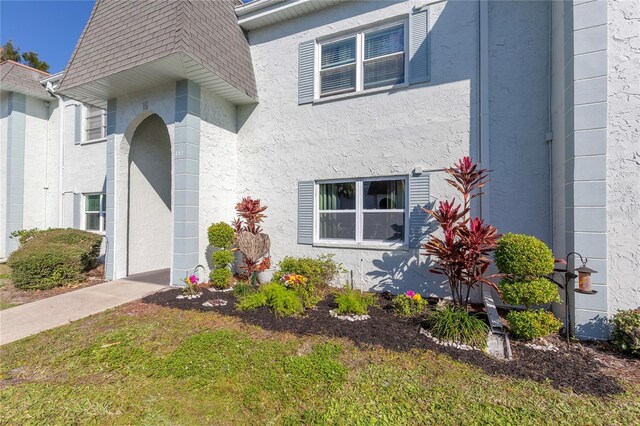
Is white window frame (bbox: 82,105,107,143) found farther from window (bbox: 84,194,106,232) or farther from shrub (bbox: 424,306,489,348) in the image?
shrub (bbox: 424,306,489,348)

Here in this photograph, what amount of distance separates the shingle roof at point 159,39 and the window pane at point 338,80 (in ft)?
6.71

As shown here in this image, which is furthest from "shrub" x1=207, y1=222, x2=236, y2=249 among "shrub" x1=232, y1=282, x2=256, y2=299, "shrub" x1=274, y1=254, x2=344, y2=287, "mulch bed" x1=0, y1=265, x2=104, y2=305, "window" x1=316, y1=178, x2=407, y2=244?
"mulch bed" x1=0, y1=265, x2=104, y2=305

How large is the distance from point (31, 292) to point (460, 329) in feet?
31.3

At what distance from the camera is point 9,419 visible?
106 inches

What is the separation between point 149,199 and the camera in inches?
346

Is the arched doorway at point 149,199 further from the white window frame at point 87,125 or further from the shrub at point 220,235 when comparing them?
the white window frame at point 87,125

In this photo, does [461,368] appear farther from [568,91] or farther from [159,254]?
[159,254]

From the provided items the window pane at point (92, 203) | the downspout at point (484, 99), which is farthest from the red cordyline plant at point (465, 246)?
the window pane at point (92, 203)

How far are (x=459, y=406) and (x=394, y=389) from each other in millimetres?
642

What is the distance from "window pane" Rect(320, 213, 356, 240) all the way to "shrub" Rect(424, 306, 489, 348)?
3.03 m

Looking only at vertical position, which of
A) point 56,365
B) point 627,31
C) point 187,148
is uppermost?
point 627,31

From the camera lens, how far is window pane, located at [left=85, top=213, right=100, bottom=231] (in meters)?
10.4

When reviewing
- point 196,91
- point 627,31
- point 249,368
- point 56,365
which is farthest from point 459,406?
point 196,91

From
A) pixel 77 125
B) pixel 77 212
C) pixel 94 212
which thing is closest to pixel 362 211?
pixel 94 212
